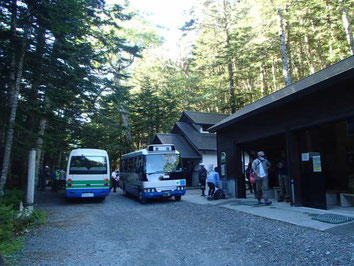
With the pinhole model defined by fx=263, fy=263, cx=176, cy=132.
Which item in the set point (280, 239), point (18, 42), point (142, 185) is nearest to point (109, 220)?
point (142, 185)

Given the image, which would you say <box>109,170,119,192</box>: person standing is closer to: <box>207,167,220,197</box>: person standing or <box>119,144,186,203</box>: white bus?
<box>119,144,186,203</box>: white bus

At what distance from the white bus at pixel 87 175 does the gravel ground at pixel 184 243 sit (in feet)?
13.2

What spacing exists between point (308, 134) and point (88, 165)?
1014 cm

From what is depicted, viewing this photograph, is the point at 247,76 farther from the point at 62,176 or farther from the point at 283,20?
the point at 62,176

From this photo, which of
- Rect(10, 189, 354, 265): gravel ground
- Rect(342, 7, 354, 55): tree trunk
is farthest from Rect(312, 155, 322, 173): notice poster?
Rect(342, 7, 354, 55): tree trunk

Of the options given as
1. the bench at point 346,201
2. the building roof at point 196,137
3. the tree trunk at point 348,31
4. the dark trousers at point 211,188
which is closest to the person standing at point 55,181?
the building roof at point 196,137

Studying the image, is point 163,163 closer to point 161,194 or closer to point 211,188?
point 161,194

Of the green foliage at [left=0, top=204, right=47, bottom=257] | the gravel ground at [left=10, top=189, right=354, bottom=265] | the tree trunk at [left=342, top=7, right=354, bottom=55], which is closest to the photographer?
the gravel ground at [left=10, top=189, right=354, bottom=265]

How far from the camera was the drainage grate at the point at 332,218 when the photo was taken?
22.5 ft

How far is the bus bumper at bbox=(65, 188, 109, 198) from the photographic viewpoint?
12695 millimetres

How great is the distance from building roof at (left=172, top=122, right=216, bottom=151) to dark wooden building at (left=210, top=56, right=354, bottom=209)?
22.3ft

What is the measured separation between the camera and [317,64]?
24.9 metres

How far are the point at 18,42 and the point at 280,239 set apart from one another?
1143cm

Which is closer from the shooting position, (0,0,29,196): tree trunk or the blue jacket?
(0,0,29,196): tree trunk
